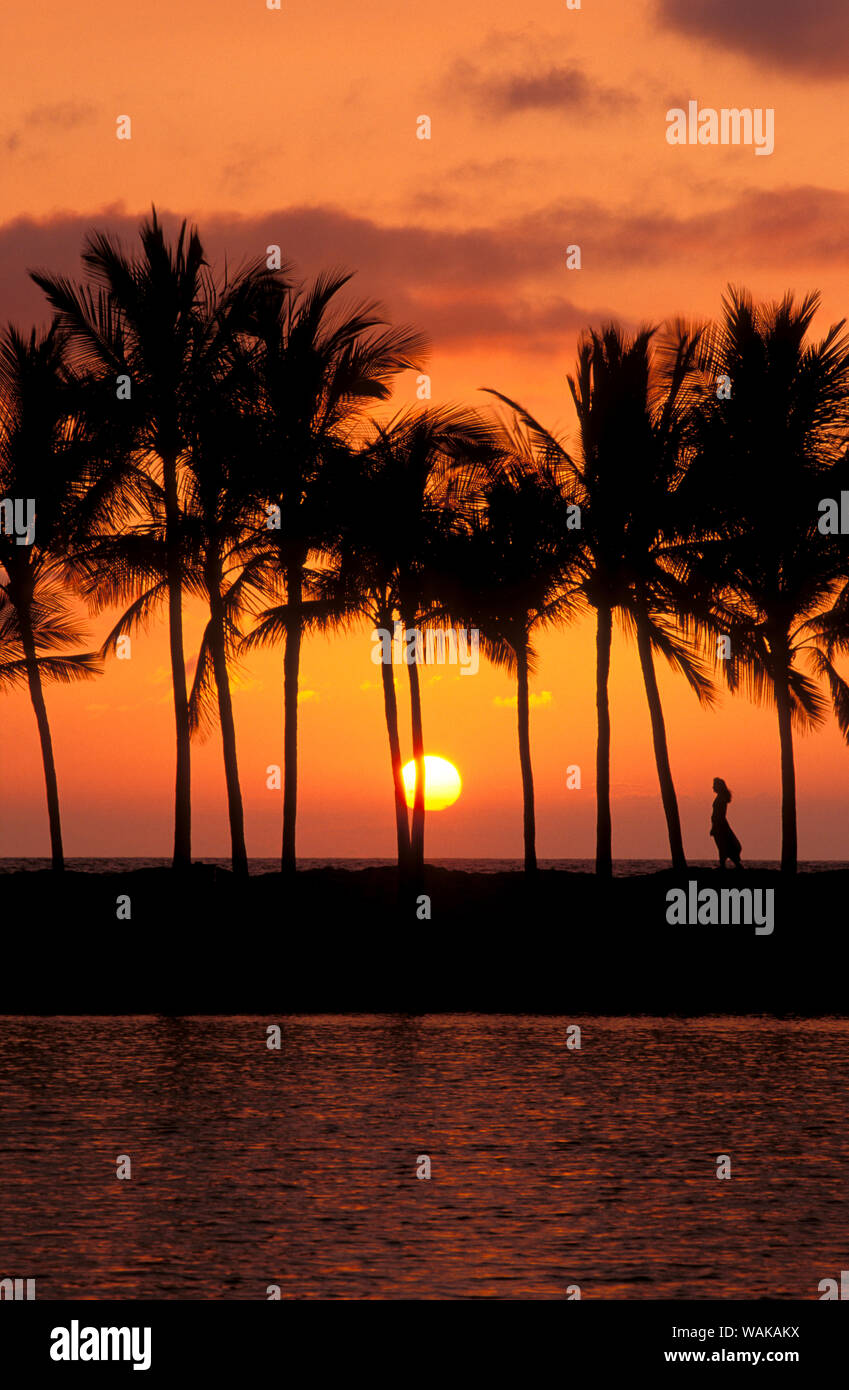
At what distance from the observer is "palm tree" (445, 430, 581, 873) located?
106 ft

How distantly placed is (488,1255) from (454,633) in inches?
937

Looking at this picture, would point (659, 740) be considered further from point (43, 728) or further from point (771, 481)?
point (43, 728)

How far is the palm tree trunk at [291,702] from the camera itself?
3250cm

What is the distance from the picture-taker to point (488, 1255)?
33.0 feet

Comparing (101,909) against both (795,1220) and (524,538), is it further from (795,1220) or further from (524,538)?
(795,1220)

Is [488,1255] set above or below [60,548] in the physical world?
below

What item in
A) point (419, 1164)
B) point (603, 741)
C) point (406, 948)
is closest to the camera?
point (419, 1164)

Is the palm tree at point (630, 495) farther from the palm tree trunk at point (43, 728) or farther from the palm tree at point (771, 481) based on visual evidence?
the palm tree trunk at point (43, 728)

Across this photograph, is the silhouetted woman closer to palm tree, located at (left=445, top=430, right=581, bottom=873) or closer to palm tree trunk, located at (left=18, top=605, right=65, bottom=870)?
palm tree, located at (left=445, top=430, right=581, bottom=873)

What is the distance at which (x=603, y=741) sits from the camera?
1271 inches

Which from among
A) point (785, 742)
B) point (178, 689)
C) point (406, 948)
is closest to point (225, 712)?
point (178, 689)

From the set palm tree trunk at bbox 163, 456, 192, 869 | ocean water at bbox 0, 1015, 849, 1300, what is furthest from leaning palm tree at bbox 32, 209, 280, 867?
ocean water at bbox 0, 1015, 849, 1300

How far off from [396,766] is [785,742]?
25.2 feet
